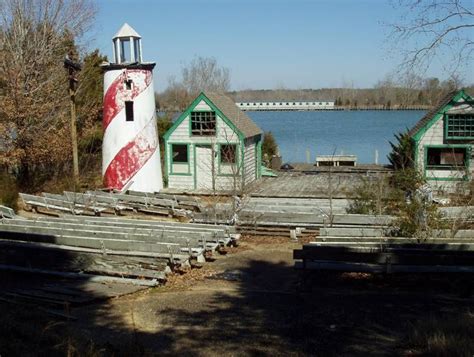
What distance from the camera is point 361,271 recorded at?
Answer: 1093cm

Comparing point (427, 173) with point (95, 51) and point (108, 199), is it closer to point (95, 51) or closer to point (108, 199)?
point (108, 199)

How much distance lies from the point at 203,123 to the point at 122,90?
4.73 m

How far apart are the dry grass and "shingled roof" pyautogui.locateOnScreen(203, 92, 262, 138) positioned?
67.7 feet

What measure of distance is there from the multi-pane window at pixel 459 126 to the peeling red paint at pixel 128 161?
542 inches

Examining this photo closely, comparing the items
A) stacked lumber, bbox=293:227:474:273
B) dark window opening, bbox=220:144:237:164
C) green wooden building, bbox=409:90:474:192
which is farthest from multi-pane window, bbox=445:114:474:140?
stacked lumber, bbox=293:227:474:273

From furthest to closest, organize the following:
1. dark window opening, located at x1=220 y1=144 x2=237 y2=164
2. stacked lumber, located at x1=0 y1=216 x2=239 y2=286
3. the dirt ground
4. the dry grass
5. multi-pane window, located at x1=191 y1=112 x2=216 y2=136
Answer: multi-pane window, located at x1=191 y1=112 x2=216 y2=136 → dark window opening, located at x1=220 y1=144 x2=237 y2=164 → stacked lumber, located at x1=0 y1=216 x2=239 y2=286 → the dirt ground → the dry grass

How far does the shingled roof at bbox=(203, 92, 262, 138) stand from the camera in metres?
27.8

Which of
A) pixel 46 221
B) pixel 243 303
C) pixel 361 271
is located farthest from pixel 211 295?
pixel 46 221

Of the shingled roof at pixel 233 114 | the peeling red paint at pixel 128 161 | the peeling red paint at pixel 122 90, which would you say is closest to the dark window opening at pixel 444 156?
the shingled roof at pixel 233 114

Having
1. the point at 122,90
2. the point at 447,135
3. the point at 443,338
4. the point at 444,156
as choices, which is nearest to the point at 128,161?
the point at 122,90

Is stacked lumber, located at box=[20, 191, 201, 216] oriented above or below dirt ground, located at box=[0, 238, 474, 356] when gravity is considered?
above

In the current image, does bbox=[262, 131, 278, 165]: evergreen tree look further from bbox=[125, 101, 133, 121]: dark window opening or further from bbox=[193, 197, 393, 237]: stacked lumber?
bbox=[193, 197, 393, 237]: stacked lumber

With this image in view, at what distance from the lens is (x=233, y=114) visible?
28766 millimetres

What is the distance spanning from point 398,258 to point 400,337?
3.19 meters
